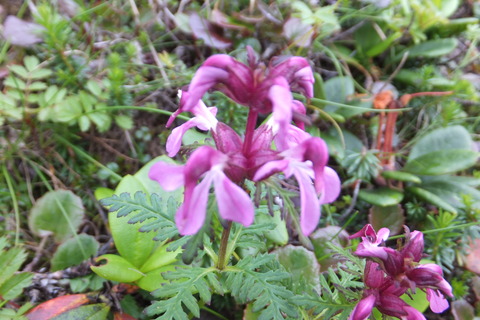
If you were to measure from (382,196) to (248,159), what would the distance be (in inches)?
51.7

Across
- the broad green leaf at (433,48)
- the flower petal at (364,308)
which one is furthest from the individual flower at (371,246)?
the broad green leaf at (433,48)

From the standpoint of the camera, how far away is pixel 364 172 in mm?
2223

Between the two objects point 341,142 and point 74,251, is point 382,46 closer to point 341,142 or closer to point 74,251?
point 341,142

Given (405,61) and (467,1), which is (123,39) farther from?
(467,1)

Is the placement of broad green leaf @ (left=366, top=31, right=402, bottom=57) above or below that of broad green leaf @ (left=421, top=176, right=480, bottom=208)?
above

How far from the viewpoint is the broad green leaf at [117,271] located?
59.7 inches

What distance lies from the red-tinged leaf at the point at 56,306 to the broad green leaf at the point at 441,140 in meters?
1.94

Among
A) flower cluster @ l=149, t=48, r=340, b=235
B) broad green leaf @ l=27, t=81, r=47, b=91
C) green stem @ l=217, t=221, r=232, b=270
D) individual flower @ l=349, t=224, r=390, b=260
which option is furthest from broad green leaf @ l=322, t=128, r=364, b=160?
broad green leaf @ l=27, t=81, r=47, b=91

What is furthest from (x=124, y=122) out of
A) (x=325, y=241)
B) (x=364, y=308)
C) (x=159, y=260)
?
→ (x=364, y=308)

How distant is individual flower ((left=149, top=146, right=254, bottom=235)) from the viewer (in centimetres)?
92

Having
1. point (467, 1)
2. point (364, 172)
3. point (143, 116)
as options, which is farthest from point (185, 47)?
point (467, 1)

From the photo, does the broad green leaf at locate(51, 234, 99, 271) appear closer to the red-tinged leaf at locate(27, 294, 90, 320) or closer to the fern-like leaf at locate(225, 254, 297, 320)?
the red-tinged leaf at locate(27, 294, 90, 320)

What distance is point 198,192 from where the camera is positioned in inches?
38.6

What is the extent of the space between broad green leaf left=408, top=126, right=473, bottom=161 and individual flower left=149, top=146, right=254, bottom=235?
71.0 inches
